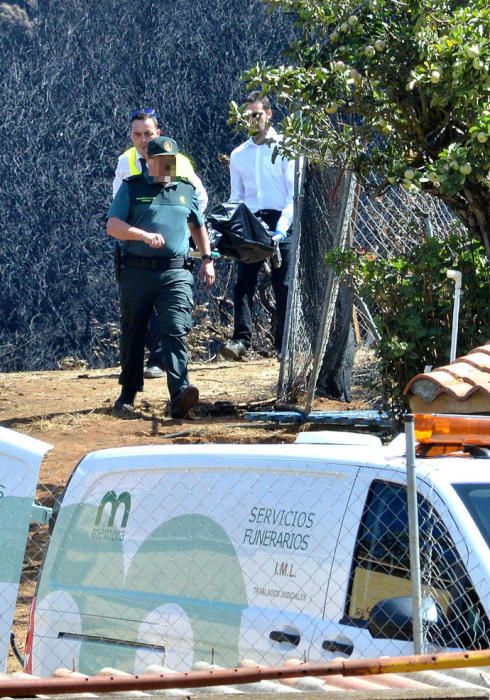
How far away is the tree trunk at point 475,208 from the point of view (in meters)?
7.38

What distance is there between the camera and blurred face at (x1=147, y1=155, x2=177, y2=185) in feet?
33.0

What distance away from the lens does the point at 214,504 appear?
4688mm

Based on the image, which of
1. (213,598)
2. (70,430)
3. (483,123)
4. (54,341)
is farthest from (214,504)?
(54,341)

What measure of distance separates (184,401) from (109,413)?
85 centimetres

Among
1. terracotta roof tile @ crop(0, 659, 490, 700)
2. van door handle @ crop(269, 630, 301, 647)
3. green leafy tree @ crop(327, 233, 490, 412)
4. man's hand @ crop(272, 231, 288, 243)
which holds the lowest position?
van door handle @ crop(269, 630, 301, 647)

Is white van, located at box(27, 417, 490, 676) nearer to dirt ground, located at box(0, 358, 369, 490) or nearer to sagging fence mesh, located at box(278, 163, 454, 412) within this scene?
dirt ground, located at box(0, 358, 369, 490)

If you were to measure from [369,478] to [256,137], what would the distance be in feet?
11.7

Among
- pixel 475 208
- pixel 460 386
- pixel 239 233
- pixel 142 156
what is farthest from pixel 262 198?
pixel 460 386

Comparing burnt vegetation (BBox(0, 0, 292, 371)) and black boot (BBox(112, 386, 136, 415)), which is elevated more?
burnt vegetation (BBox(0, 0, 292, 371))

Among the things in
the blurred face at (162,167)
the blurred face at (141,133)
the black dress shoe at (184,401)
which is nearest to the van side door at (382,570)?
the black dress shoe at (184,401)

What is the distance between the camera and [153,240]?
9.90 metres

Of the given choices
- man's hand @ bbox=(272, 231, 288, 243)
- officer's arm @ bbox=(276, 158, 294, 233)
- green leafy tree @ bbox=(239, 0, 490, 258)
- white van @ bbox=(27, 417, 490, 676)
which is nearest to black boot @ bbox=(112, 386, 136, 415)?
man's hand @ bbox=(272, 231, 288, 243)

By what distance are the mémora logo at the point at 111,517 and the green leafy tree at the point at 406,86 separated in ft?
9.33

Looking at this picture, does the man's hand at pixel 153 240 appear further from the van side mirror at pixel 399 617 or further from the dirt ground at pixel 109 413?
the van side mirror at pixel 399 617
